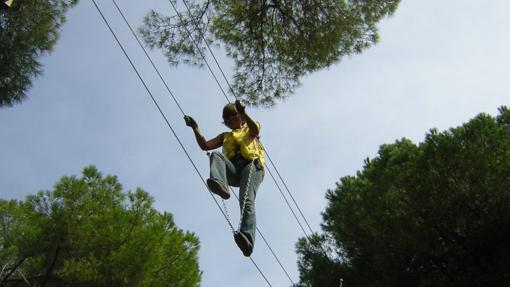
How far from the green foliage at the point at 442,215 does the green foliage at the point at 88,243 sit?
3.48 m

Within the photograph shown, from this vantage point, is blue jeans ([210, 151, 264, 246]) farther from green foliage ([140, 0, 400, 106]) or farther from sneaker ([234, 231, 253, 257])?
green foliage ([140, 0, 400, 106])

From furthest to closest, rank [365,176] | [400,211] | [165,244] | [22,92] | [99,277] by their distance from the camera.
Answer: [365,176], [400,211], [165,244], [99,277], [22,92]

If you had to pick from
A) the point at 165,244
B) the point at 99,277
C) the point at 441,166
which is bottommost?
the point at 99,277

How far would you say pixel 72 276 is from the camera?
8.15m

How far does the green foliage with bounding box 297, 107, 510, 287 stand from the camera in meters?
8.80

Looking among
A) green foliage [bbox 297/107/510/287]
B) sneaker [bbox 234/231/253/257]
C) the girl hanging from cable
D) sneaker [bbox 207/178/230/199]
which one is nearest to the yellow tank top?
the girl hanging from cable

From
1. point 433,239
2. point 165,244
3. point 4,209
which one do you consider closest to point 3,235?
point 4,209

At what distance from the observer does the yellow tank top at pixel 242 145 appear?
3838 millimetres

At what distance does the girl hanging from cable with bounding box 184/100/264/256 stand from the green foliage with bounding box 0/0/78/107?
4391 mm

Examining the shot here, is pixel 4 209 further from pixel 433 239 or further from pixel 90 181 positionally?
pixel 433 239

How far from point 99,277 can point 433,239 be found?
5.67 metres

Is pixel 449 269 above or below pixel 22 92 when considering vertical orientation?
below

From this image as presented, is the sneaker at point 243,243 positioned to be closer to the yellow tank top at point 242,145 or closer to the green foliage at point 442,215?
the yellow tank top at point 242,145

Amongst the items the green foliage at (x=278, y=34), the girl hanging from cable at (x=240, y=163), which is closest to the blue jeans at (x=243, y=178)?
the girl hanging from cable at (x=240, y=163)
